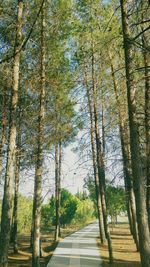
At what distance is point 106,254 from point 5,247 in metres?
8.74

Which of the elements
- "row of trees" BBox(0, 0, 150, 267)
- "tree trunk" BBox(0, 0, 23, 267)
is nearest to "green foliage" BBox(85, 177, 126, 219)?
"row of trees" BBox(0, 0, 150, 267)

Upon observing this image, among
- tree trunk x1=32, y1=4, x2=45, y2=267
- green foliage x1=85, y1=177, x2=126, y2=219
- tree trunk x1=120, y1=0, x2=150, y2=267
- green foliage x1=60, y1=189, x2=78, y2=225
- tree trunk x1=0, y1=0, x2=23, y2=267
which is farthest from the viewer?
green foliage x1=60, y1=189, x2=78, y2=225

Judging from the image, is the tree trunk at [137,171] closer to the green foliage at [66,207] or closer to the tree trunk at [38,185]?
the tree trunk at [38,185]

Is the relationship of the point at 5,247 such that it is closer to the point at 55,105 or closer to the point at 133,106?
the point at 133,106

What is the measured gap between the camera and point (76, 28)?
10.1 metres

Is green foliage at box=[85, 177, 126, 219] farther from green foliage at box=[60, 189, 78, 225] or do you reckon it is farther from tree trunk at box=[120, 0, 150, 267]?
tree trunk at box=[120, 0, 150, 267]

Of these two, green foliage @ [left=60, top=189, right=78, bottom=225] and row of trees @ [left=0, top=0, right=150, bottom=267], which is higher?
row of trees @ [left=0, top=0, right=150, bottom=267]

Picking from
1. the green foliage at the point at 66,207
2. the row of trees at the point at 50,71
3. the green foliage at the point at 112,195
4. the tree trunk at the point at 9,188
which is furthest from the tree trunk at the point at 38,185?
the green foliage at the point at 66,207

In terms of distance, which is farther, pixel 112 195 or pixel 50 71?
pixel 112 195

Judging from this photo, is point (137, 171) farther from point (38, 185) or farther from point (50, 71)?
point (50, 71)

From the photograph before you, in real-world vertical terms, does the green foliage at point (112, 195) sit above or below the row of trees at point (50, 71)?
below

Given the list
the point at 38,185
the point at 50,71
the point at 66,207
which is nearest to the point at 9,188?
the point at 38,185

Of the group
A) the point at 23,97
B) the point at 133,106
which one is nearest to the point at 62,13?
the point at 23,97

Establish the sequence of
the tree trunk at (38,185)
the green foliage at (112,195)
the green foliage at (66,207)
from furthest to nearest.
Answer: the green foliage at (66,207) → the green foliage at (112,195) → the tree trunk at (38,185)
